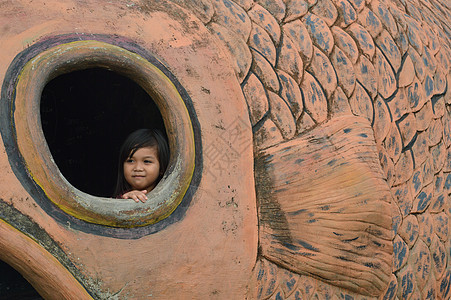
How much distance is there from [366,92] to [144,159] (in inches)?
39.5

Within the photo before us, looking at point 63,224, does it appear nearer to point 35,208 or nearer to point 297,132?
point 35,208

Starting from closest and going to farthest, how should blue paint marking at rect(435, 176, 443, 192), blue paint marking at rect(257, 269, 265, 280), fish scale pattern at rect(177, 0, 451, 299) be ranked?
blue paint marking at rect(257, 269, 265, 280) < fish scale pattern at rect(177, 0, 451, 299) < blue paint marking at rect(435, 176, 443, 192)

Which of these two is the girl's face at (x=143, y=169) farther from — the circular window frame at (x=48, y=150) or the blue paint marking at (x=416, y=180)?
the blue paint marking at (x=416, y=180)

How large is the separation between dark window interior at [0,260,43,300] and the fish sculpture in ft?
2.29

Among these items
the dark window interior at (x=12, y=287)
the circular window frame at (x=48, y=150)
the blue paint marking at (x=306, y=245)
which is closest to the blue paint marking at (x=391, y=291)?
the blue paint marking at (x=306, y=245)

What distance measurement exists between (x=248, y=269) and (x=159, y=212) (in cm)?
41

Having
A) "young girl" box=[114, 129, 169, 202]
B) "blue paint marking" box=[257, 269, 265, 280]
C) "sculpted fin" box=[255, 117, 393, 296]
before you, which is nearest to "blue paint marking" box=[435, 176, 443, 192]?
"sculpted fin" box=[255, 117, 393, 296]

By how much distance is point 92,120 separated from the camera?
3320mm

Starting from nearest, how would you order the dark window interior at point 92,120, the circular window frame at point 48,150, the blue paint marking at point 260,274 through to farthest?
1. the circular window frame at point 48,150
2. the blue paint marking at point 260,274
3. the dark window interior at point 92,120

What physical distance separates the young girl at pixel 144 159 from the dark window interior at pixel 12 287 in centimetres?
56

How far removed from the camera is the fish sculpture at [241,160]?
80.7 inches

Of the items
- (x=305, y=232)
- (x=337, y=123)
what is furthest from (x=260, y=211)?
(x=337, y=123)

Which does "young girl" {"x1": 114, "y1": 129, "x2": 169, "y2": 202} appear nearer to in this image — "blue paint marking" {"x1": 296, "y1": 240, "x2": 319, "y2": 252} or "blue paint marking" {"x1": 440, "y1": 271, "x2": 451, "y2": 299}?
"blue paint marking" {"x1": 296, "y1": 240, "x2": 319, "y2": 252}

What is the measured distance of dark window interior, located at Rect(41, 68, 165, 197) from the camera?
320cm
